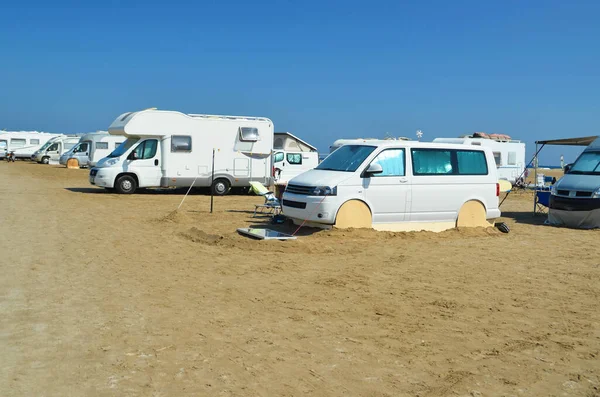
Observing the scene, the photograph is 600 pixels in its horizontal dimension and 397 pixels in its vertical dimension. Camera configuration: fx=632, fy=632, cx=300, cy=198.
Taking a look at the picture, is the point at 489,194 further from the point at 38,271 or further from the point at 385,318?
the point at 38,271

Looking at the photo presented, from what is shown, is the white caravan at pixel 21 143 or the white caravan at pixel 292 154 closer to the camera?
the white caravan at pixel 292 154

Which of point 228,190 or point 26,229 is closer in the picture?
point 26,229

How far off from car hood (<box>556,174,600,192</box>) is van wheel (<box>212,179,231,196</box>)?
10.9 metres

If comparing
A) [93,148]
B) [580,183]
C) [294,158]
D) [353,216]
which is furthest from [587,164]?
[93,148]

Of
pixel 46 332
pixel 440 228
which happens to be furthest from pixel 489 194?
pixel 46 332

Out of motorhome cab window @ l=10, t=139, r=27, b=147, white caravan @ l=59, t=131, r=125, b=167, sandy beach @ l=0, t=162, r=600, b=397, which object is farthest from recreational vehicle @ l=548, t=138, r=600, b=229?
motorhome cab window @ l=10, t=139, r=27, b=147

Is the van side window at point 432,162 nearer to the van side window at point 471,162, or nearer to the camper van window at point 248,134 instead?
the van side window at point 471,162

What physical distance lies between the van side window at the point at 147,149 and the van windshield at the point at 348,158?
10005mm

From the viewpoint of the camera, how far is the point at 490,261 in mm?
9445

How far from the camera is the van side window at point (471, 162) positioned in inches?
488

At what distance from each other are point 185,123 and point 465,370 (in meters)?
17.4

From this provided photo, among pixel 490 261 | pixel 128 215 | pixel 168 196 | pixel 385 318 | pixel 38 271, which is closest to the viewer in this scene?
pixel 385 318

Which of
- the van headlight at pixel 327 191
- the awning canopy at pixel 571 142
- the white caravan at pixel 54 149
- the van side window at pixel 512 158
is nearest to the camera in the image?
the van headlight at pixel 327 191

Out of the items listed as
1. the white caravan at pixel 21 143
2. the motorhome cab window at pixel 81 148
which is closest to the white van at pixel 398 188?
the motorhome cab window at pixel 81 148
